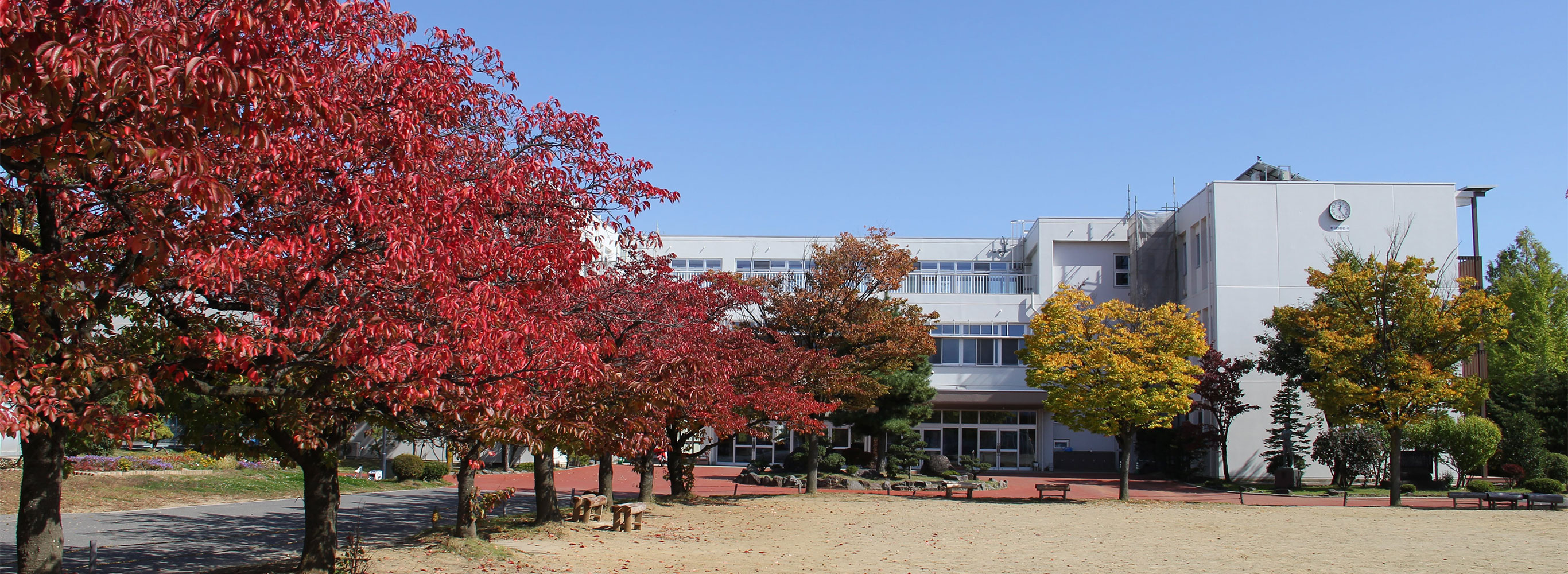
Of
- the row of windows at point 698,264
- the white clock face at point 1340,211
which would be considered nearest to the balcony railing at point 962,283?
the row of windows at point 698,264

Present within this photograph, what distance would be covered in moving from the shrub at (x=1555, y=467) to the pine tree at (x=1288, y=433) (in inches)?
265

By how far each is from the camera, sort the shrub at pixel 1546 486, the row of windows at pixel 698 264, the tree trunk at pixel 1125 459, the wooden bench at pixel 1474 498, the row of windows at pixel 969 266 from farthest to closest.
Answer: the row of windows at pixel 969 266
the row of windows at pixel 698 264
the shrub at pixel 1546 486
the tree trunk at pixel 1125 459
the wooden bench at pixel 1474 498

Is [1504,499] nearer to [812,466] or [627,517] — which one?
[812,466]

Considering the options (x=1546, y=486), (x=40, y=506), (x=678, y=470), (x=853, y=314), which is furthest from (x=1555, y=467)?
(x=40, y=506)

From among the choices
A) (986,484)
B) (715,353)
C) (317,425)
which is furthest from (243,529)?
(986,484)

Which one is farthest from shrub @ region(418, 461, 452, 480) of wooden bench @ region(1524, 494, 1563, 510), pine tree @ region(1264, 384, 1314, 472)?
wooden bench @ region(1524, 494, 1563, 510)

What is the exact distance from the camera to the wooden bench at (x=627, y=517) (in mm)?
16797

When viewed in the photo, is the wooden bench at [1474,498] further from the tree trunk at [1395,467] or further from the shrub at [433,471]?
the shrub at [433,471]

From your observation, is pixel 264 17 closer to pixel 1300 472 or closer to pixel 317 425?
pixel 317 425

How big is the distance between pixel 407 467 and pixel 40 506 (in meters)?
24.8

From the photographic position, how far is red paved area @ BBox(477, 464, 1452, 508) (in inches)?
1080

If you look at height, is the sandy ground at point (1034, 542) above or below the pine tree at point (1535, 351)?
below

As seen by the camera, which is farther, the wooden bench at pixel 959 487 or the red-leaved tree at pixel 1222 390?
the red-leaved tree at pixel 1222 390

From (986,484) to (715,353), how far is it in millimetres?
16853
